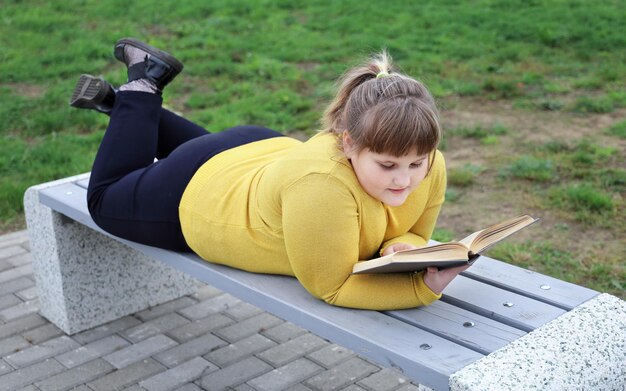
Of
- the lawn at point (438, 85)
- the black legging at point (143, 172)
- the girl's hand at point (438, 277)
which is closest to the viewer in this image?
the girl's hand at point (438, 277)

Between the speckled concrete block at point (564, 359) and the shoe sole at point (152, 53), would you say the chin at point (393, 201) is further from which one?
the shoe sole at point (152, 53)

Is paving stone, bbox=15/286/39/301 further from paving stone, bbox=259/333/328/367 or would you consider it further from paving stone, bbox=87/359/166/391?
paving stone, bbox=259/333/328/367

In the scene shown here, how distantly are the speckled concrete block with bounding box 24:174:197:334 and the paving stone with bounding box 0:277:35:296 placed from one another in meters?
0.33

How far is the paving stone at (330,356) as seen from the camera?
3514 millimetres

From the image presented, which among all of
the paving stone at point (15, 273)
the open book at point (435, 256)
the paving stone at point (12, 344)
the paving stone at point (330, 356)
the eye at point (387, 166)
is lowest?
the paving stone at point (12, 344)

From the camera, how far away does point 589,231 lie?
4504 millimetres

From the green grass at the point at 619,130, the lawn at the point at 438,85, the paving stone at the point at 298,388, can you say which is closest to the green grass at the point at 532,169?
the lawn at the point at 438,85

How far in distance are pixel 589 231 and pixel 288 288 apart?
2.34 meters

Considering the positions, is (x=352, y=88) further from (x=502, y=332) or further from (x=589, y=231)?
(x=589, y=231)

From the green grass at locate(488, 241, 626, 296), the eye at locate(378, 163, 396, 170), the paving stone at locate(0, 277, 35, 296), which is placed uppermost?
the eye at locate(378, 163, 396, 170)

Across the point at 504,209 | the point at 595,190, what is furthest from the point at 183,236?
the point at 595,190

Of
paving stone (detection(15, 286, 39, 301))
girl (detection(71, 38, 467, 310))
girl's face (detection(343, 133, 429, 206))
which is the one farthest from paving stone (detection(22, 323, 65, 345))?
girl's face (detection(343, 133, 429, 206))

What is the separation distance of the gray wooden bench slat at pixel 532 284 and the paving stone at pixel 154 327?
5.12ft

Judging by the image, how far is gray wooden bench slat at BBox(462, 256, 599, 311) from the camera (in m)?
2.59
